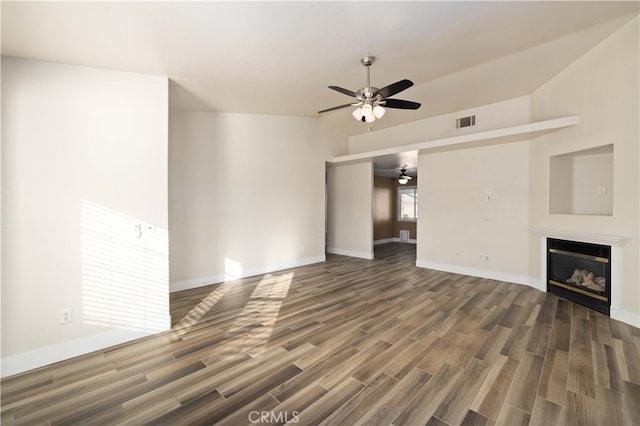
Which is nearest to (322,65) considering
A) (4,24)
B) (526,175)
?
(4,24)

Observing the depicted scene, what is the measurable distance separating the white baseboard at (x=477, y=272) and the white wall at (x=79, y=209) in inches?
200

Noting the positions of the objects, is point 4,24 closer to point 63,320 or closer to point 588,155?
point 63,320

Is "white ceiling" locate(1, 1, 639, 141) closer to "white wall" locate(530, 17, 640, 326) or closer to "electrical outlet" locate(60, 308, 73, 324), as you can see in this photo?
"white wall" locate(530, 17, 640, 326)

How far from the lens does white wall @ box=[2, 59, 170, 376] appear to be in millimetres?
2367

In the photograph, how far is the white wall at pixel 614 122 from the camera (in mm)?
3045

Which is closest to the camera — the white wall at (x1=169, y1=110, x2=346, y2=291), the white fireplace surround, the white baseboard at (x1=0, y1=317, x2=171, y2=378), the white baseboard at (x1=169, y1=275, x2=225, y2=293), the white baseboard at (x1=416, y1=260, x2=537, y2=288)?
the white baseboard at (x1=0, y1=317, x2=171, y2=378)

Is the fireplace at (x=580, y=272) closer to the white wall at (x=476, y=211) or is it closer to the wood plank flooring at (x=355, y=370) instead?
the wood plank flooring at (x=355, y=370)

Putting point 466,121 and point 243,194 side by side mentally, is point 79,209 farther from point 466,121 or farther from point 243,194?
point 466,121

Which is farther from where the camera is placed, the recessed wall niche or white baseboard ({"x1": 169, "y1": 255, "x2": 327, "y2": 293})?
white baseboard ({"x1": 169, "y1": 255, "x2": 327, "y2": 293})

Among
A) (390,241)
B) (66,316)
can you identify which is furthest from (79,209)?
(390,241)

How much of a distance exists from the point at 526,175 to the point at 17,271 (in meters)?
6.88

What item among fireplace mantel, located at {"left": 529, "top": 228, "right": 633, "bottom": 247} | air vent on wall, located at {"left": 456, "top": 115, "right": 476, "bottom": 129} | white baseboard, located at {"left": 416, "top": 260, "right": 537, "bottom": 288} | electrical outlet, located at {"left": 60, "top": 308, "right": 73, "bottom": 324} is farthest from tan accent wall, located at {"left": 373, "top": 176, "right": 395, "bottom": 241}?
electrical outlet, located at {"left": 60, "top": 308, "right": 73, "bottom": 324}

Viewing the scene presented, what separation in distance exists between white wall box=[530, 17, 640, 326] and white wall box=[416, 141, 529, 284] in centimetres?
79

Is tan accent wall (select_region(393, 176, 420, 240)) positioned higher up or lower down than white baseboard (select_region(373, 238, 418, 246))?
higher up
